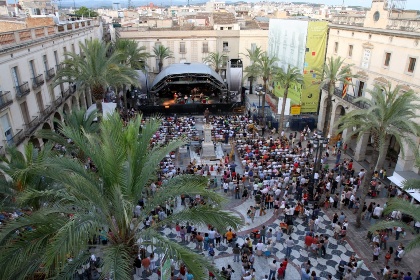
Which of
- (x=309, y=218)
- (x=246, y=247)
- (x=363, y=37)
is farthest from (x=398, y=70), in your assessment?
(x=246, y=247)

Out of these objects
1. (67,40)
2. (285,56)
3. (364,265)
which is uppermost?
(67,40)

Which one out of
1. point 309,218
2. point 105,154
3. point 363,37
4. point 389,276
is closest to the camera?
point 105,154

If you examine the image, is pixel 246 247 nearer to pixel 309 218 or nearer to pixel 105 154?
pixel 309 218

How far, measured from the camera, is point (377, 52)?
23.8m

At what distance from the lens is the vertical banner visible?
102 feet

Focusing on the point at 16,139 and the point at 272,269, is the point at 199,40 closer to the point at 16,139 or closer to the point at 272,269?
the point at 16,139

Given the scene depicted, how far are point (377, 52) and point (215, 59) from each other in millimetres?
24191

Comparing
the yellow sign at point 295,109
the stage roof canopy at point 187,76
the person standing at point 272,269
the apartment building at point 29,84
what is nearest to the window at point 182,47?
the stage roof canopy at point 187,76

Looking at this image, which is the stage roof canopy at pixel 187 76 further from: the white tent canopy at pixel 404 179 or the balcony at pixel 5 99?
the white tent canopy at pixel 404 179

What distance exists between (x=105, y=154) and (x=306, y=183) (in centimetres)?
1423

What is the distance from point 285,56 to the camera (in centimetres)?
3756

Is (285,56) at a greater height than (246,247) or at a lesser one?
greater

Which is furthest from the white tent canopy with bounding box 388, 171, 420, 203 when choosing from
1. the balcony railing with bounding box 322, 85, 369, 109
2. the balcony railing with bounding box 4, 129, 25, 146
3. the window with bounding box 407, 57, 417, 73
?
the balcony railing with bounding box 4, 129, 25, 146

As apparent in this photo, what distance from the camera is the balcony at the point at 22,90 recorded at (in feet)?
65.4
